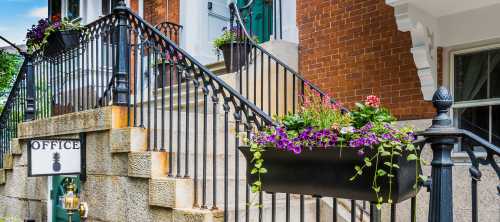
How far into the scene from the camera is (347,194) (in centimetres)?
251

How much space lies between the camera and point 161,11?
30.1 feet

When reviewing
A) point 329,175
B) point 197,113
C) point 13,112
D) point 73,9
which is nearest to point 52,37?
point 13,112

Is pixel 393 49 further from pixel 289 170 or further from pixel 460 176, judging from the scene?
pixel 289 170

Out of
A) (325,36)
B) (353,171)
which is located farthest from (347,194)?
(325,36)

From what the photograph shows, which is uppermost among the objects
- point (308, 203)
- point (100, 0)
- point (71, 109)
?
point (100, 0)

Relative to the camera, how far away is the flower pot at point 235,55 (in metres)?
6.41

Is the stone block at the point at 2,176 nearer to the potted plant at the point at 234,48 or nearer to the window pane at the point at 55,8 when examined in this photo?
Answer: the potted plant at the point at 234,48

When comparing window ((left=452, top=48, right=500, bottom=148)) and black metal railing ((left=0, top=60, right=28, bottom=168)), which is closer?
window ((left=452, top=48, right=500, bottom=148))

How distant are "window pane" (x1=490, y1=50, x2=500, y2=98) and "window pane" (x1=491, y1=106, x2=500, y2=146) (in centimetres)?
15

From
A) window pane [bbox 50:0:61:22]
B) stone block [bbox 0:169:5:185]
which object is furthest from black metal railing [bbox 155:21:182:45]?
window pane [bbox 50:0:61:22]

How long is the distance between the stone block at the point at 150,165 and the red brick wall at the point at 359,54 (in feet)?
8.75

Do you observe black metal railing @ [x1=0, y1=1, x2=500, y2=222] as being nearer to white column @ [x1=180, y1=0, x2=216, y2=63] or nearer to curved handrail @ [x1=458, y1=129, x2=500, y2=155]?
curved handrail @ [x1=458, y1=129, x2=500, y2=155]

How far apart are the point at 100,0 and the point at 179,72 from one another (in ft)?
22.8

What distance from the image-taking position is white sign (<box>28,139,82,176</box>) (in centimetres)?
454
